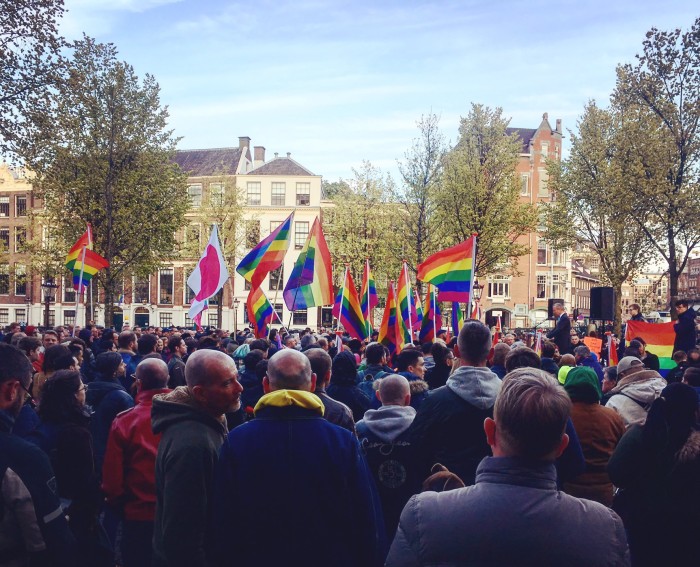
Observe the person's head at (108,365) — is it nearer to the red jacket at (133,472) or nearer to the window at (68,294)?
the red jacket at (133,472)

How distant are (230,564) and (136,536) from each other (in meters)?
1.50

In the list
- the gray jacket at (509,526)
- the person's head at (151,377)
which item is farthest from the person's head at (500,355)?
the gray jacket at (509,526)

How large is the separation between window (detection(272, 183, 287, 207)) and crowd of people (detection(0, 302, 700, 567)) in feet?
187

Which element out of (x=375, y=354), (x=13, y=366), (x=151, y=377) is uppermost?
(x=13, y=366)

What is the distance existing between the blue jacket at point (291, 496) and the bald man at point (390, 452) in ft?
5.34

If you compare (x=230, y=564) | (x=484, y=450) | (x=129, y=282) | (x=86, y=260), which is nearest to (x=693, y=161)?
(x=86, y=260)

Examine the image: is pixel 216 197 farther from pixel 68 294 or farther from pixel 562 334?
pixel 562 334

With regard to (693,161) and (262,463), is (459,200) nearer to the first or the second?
(693,161)

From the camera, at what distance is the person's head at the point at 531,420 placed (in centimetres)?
232

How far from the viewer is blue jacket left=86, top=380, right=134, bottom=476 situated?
5852 millimetres

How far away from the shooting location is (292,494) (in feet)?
10.9

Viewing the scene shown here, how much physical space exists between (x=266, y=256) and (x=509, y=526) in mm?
11492

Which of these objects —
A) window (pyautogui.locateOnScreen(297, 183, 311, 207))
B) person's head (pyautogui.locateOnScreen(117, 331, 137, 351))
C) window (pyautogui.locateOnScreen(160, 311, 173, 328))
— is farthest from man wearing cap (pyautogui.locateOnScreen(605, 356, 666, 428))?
window (pyautogui.locateOnScreen(160, 311, 173, 328))

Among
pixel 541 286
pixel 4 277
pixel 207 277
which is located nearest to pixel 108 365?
pixel 207 277
